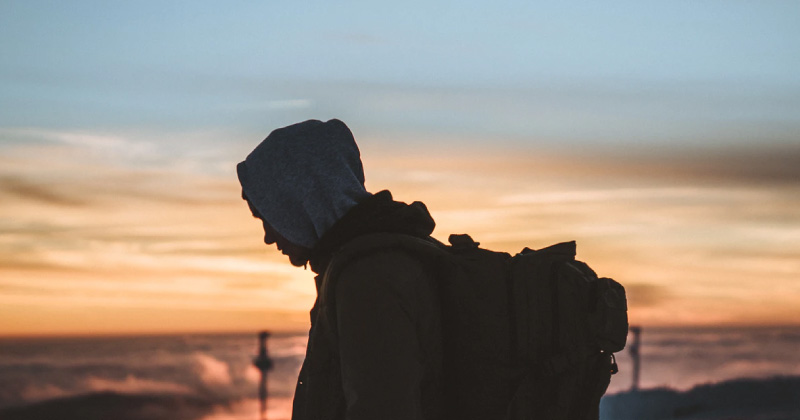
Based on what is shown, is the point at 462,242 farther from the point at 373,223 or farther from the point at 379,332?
the point at 379,332

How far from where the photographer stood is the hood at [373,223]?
2.61 metres

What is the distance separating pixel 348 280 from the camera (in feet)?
7.98

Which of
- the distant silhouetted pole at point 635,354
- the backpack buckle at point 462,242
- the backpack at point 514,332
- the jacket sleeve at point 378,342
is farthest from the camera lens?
the distant silhouetted pole at point 635,354

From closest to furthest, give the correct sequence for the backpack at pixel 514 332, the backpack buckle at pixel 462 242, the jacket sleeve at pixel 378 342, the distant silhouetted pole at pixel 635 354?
the jacket sleeve at pixel 378 342 < the backpack at pixel 514 332 < the backpack buckle at pixel 462 242 < the distant silhouetted pole at pixel 635 354

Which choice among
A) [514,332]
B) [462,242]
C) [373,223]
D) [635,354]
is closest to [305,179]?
[373,223]

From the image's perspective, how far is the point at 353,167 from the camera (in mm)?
2818

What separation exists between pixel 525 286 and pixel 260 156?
2.71ft

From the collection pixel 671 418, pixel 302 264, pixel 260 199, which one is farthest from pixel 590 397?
pixel 671 418

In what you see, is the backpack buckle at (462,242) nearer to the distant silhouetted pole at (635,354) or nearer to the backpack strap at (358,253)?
the backpack strap at (358,253)

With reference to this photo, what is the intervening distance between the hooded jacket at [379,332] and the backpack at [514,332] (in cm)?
5

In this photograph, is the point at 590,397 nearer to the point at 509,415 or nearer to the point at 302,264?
the point at 509,415

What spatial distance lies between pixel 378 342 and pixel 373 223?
349 millimetres

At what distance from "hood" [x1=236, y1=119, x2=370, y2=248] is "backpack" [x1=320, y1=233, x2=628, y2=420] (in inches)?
7.8

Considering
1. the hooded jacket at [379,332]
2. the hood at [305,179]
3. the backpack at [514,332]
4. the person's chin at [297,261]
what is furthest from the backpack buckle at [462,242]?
the person's chin at [297,261]
